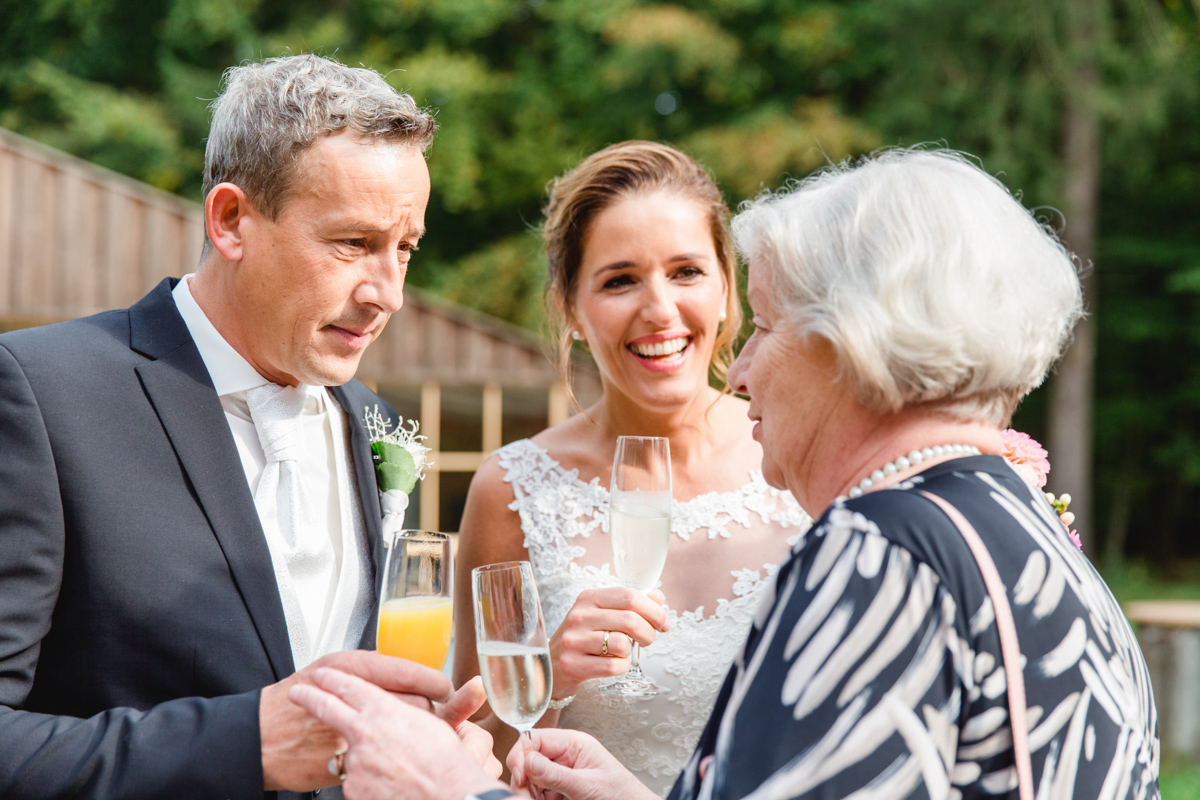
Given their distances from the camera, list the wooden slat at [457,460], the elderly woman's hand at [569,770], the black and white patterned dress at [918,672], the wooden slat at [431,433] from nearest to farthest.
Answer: the black and white patterned dress at [918,672] → the elderly woman's hand at [569,770] → the wooden slat at [431,433] → the wooden slat at [457,460]

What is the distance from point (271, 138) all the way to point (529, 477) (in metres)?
1.47

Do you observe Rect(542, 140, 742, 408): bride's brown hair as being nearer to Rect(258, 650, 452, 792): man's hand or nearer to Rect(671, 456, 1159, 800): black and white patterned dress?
Rect(258, 650, 452, 792): man's hand

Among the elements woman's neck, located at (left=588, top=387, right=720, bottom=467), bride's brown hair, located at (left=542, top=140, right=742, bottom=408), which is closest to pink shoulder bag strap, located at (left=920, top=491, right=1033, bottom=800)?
woman's neck, located at (left=588, top=387, right=720, bottom=467)

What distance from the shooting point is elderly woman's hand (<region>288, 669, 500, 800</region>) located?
171 cm

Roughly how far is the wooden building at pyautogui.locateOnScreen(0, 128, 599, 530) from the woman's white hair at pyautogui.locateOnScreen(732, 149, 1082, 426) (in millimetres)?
12242

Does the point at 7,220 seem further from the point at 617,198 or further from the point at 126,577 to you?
the point at 126,577

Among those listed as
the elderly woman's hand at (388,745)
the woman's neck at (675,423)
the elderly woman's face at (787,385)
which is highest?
the elderly woman's face at (787,385)

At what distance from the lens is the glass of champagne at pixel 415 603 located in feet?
6.61

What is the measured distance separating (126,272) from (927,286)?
1434 centimetres

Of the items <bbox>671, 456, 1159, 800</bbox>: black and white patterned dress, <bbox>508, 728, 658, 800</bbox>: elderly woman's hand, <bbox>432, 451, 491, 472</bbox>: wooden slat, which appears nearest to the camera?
<bbox>671, 456, 1159, 800</bbox>: black and white patterned dress

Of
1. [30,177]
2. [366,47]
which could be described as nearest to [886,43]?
[366,47]

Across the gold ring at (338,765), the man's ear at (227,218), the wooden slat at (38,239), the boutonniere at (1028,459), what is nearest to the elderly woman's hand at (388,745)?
the gold ring at (338,765)

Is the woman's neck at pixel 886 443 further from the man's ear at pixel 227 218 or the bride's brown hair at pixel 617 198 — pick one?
the bride's brown hair at pixel 617 198

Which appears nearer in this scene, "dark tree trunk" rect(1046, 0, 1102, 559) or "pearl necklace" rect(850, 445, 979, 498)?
"pearl necklace" rect(850, 445, 979, 498)
